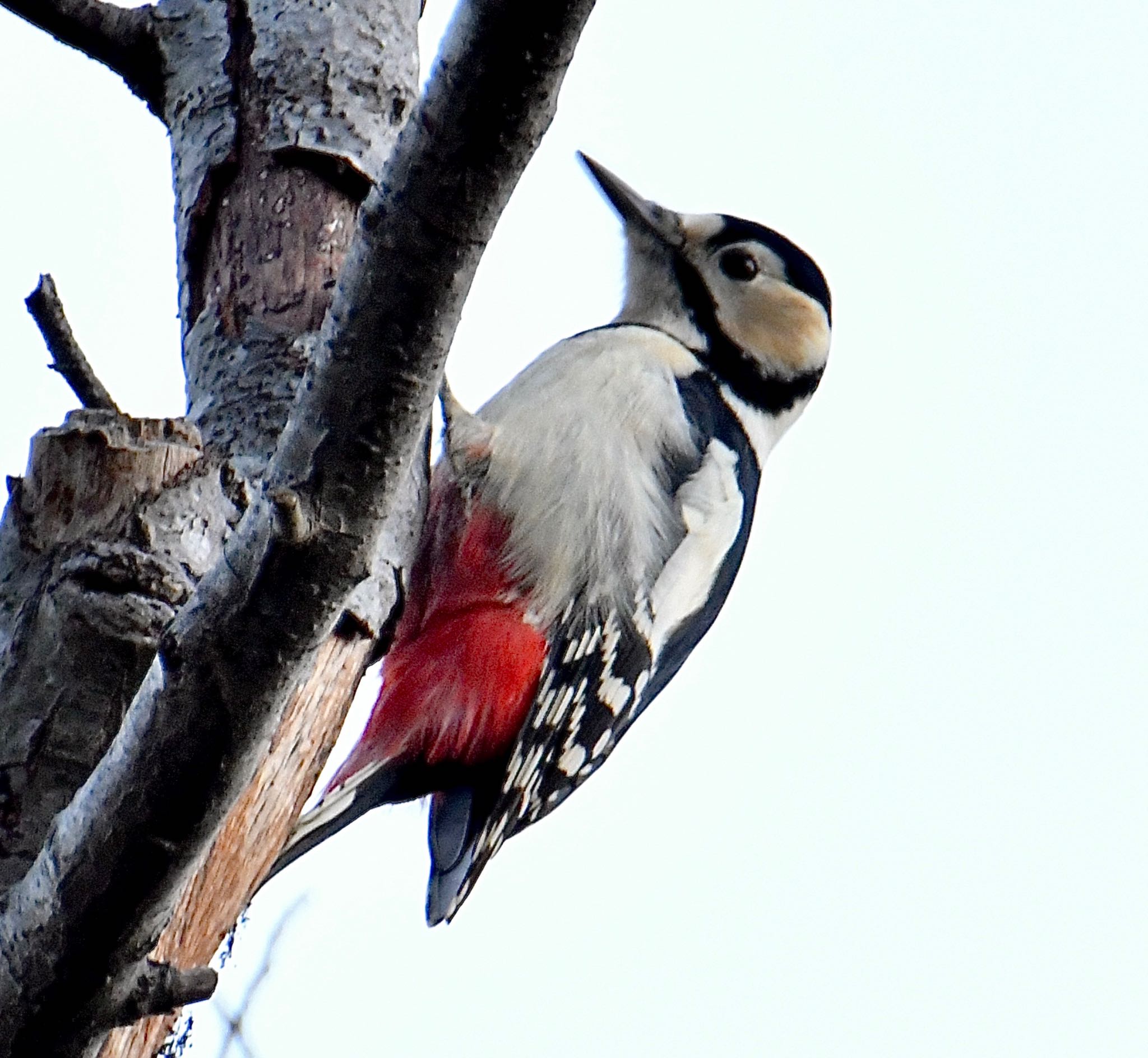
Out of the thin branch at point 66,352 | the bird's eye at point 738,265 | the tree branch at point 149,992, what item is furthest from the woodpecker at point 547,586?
the tree branch at point 149,992

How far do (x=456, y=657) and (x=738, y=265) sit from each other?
4.10 feet

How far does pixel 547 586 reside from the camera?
8.76 ft

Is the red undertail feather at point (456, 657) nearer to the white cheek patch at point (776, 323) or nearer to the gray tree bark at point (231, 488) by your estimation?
the gray tree bark at point (231, 488)

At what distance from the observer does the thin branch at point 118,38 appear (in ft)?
8.18

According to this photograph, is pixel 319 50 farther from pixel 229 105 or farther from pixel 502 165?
pixel 502 165

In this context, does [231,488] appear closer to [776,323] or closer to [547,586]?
[547,586]

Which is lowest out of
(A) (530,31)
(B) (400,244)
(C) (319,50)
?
(B) (400,244)

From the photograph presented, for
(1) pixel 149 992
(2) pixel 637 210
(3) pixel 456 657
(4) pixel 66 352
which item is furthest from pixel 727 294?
(1) pixel 149 992

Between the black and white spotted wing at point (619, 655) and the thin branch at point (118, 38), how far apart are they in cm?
107

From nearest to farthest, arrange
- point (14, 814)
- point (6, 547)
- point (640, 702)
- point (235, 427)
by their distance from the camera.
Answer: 1. point (14, 814)
2. point (6, 547)
3. point (235, 427)
4. point (640, 702)

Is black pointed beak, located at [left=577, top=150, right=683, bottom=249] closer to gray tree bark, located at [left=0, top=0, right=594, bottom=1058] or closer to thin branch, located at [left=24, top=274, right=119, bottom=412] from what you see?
gray tree bark, located at [left=0, top=0, right=594, bottom=1058]

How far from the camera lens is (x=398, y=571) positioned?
225cm

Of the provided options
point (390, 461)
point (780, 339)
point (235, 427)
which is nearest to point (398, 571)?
point (235, 427)

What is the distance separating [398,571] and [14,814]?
2.42 ft
